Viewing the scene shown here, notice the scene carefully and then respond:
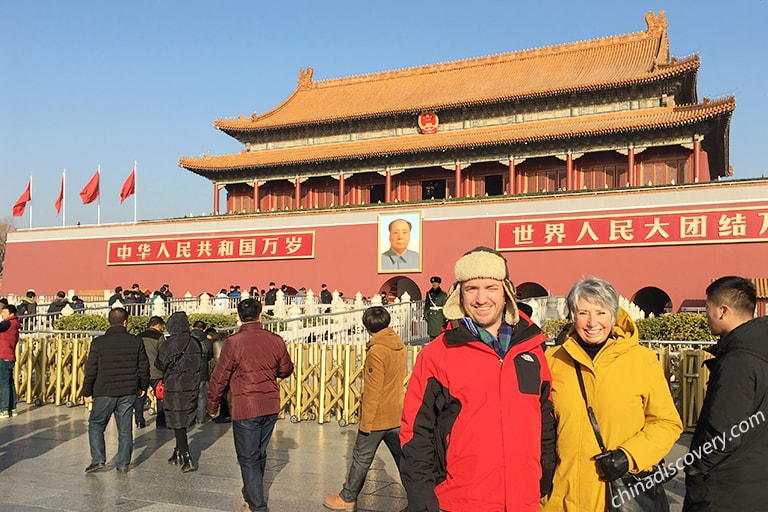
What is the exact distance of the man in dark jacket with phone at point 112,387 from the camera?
6.08 m

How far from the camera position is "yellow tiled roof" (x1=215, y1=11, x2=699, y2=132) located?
82.7ft

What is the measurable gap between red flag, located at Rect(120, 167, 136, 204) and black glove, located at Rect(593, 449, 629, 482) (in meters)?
28.0

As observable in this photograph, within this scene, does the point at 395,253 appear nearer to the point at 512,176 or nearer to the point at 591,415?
the point at 512,176

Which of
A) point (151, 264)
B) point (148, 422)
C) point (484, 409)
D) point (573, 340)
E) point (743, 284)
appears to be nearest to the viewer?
point (484, 409)

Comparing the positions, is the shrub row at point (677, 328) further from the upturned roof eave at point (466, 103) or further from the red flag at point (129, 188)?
the red flag at point (129, 188)

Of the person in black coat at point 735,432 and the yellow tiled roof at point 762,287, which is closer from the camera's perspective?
the person in black coat at point 735,432

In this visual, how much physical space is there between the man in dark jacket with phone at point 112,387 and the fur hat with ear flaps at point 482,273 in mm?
4271

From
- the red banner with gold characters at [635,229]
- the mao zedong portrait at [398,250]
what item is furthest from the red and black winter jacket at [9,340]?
the red banner with gold characters at [635,229]

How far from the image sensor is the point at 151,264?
27.6 metres

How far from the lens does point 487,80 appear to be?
28.3 m

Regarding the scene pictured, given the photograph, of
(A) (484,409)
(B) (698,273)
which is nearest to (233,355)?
(A) (484,409)

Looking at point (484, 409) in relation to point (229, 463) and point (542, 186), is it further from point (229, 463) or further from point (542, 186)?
point (542, 186)

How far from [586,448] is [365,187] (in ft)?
87.1

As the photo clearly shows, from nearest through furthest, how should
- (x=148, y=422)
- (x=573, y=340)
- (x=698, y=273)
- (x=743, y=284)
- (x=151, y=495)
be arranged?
1. (x=573, y=340)
2. (x=743, y=284)
3. (x=151, y=495)
4. (x=148, y=422)
5. (x=698, y=273)
